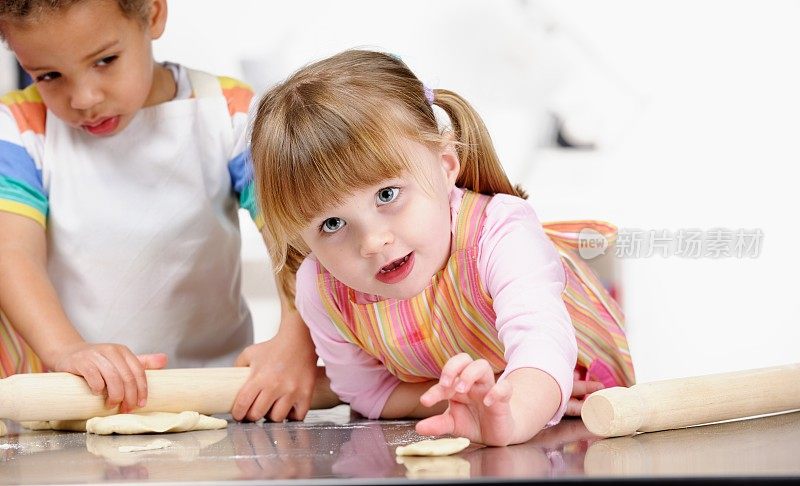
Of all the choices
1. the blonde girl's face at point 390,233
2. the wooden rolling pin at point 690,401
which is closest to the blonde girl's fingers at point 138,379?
the blonde girl's face at point 390,233

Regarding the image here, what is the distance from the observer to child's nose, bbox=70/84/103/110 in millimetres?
1157

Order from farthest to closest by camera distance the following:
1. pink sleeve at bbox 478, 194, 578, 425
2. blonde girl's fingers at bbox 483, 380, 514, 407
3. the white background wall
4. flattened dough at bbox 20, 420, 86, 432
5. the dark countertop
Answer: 1. the white background wall
2. flattened dough at bbox 20, 420, 86, 432
3. pink sleeve at bbox 478, 194, 578, 425
4. blonde girl's fingers at bbox 483, 380, 514, 407
5. the dark countertop

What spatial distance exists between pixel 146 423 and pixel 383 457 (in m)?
0.35

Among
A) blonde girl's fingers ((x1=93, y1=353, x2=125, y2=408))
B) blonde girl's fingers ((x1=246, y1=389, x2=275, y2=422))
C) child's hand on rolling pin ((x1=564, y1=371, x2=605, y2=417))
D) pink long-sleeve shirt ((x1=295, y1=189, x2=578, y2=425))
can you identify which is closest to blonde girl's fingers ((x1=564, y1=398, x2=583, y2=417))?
child's hand on rolling pin ((x1=564, y1=371, x2=605, y2=417))

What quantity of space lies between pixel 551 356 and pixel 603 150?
170 centimetres

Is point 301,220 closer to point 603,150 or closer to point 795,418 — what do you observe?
point 795,418

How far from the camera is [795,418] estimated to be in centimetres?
92

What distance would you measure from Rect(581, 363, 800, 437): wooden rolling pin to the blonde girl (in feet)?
0.14

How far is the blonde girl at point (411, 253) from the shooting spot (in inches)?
33.2

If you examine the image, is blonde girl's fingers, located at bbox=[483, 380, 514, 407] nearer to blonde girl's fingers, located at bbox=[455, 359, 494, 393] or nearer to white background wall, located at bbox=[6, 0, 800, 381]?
blonde girl's fingers, located at bbox=[455, 359, 494, 393]

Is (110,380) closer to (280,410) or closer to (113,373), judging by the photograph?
(113,373)

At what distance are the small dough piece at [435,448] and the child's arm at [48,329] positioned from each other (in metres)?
0.41

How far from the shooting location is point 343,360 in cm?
112

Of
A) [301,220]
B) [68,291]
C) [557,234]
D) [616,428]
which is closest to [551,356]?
[616,428]
